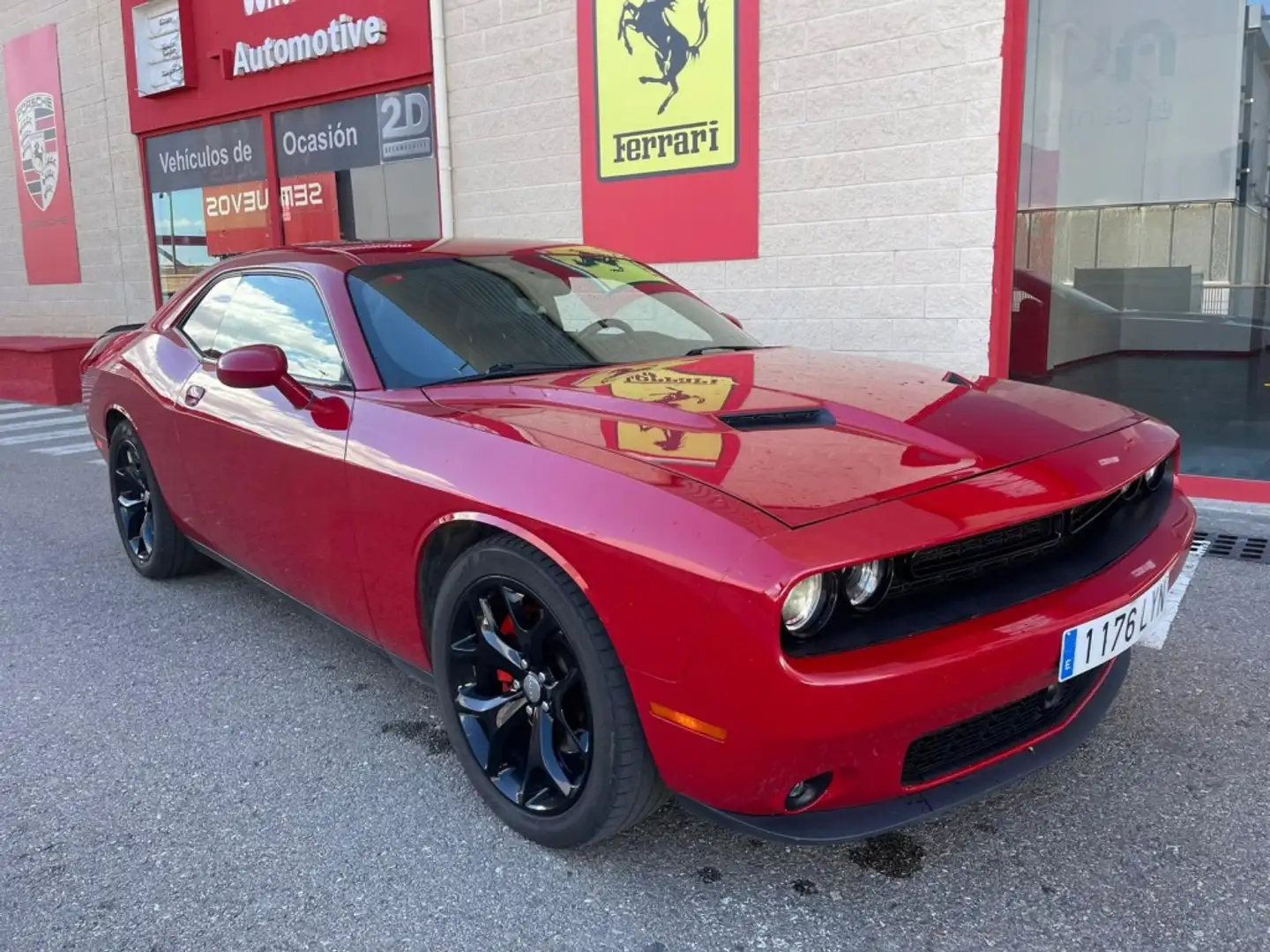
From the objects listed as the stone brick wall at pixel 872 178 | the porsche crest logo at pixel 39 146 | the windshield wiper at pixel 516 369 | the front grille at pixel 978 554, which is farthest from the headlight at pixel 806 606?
the porsche crest logo at pixel 39 146

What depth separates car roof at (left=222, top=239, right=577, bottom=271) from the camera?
11.0 ft

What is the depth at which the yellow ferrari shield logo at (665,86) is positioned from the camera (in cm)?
668

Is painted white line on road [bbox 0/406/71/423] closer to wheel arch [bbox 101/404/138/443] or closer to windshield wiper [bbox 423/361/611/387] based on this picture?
wheel arch [bbox 101/404/138/443]

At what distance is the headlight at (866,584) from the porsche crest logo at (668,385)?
2.19ft

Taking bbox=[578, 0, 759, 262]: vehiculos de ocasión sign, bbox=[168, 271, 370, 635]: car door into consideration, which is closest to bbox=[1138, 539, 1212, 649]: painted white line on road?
bbox=[168, 271, 370, 635]: car door

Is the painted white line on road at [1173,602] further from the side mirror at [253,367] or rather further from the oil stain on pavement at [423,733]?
the side mirror at [253,367]

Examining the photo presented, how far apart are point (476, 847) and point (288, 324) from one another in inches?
72.4

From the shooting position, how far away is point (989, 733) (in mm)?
2166

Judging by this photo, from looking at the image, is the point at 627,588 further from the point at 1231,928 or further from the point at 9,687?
the point at 9,687

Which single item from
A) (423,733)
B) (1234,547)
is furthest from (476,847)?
(1234,547)

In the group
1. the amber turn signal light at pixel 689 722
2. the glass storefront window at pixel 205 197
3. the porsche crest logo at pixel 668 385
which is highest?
the glass storefront window at pixel 205 197

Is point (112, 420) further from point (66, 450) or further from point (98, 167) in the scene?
point (98, 167)

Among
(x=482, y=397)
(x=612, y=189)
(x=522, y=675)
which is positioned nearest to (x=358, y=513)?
(x=482, y=397)

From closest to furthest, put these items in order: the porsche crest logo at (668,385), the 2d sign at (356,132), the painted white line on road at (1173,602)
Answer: the porsche crest logo at (668,385) < the painted white line on road at (1173,602) < the 2d sign at (356,132)
